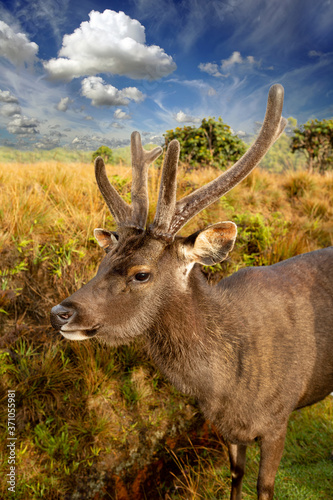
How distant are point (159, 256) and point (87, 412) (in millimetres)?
2106

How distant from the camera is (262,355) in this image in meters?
2.24

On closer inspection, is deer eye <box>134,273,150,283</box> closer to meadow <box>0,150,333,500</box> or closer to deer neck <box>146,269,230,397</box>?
deer neck <box>146,269,230,397</box>

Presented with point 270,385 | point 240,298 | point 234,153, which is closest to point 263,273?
point 240,298

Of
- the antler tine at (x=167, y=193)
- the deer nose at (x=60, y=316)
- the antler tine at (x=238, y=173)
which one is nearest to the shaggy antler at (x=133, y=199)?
the antler tine at (x=167, y=193)

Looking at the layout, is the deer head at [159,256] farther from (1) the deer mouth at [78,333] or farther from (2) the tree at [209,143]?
(2) the tree at [209,143]

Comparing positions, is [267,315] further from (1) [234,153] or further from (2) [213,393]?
(1) [234,153]

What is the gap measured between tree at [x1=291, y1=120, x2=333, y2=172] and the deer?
9.92m

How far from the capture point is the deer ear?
→ 6.51 feet

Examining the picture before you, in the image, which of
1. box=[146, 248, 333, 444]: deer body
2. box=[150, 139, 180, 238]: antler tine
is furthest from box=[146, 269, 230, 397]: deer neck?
box=[150, 139, 180, 238]: antler tine

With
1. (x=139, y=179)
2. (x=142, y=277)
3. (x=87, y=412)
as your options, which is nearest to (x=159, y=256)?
(x=142, y=277)

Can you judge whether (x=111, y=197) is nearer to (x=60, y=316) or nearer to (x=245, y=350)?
(x=60, y=316)

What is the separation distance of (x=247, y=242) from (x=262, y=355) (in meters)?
2.98

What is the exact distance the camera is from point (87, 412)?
324 centimetres

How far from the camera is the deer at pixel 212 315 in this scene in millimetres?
1980
